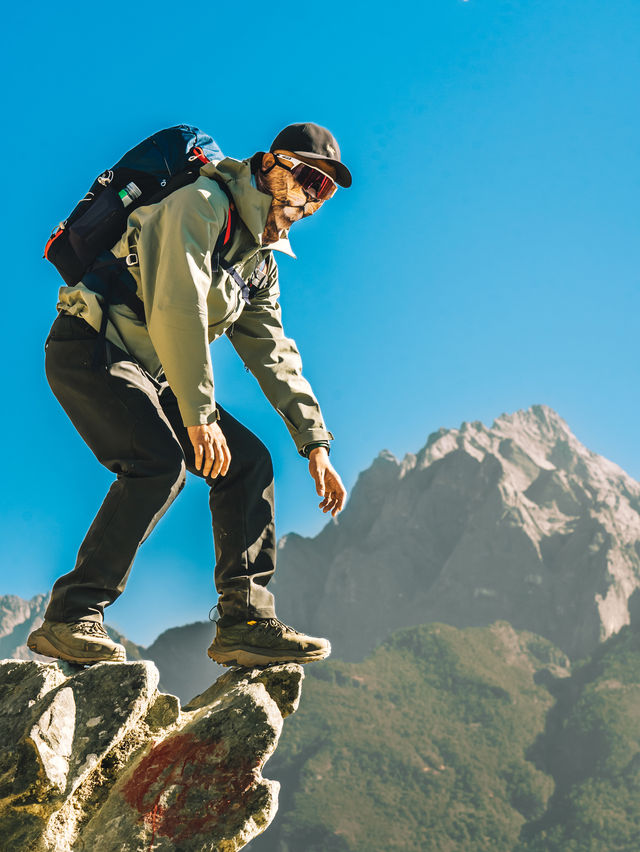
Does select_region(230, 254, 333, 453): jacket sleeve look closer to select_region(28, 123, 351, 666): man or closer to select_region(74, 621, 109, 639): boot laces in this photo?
select_region(28, 123, 351, 666): man

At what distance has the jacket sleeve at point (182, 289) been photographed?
4.08 m

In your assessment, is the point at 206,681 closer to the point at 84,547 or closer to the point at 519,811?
the point at 519,811

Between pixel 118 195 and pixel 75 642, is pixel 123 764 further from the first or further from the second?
pixel 118 195

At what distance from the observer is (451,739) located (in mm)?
157500

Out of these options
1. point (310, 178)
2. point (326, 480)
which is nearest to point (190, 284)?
point (310, 178)

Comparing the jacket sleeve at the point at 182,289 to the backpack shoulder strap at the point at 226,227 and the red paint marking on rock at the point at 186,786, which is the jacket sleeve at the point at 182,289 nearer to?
the backpack shoulder strap at the point at 226,227

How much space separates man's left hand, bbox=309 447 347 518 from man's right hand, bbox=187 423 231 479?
943mm

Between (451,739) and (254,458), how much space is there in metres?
168

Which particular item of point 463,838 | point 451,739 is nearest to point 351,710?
point 451,739

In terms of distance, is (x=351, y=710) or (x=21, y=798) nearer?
(x=21, y=798)

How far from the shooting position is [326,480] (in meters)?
5.02

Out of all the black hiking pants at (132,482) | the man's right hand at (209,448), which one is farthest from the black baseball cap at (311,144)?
the man's right hand at (209,448)

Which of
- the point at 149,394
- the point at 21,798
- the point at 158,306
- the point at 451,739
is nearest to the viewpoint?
the point at 21,798

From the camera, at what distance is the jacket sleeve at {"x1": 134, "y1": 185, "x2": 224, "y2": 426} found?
4.08 m
